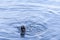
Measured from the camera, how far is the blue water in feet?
28.4

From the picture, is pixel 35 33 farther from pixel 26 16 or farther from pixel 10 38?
pixel 26 16

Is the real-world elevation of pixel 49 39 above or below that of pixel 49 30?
below

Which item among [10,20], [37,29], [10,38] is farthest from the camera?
[10,20]

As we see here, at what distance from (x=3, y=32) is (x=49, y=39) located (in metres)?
2.17

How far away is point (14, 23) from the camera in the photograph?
31.4ft

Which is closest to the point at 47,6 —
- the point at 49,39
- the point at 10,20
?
the point at 10,20

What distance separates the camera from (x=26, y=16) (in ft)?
34.2

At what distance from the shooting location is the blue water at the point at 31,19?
28.4 feet

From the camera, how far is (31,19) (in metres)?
10.0

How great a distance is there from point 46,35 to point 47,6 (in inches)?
149

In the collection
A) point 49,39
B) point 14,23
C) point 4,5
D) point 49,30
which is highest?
point 4,5

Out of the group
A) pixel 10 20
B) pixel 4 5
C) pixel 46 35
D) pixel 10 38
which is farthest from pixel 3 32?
pixel 4 5

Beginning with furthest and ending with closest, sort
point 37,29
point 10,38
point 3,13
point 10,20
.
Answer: point 3,13, point 10,20, point 37,29, point 10,38

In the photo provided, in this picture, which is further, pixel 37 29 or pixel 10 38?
pixel 37 29
